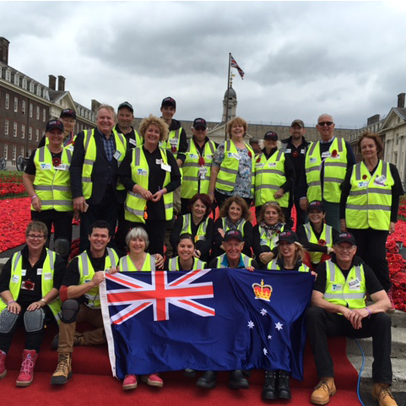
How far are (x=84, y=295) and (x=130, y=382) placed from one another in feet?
3.55

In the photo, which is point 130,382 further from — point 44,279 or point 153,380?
point 44,279

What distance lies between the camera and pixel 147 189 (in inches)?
197

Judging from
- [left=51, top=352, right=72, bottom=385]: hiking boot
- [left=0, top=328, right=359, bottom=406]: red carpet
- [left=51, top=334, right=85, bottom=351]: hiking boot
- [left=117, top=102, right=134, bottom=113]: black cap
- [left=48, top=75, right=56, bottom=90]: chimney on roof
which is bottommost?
[left=0, top=328, right=359, bottom=406]: red carpet

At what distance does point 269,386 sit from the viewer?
372 cm

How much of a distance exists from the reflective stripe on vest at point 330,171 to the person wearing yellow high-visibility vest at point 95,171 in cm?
272

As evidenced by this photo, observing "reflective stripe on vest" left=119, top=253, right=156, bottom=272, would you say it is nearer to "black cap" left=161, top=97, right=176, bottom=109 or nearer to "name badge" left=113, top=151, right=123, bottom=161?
"name badge" left=113, top=151, right=123, bottom=161

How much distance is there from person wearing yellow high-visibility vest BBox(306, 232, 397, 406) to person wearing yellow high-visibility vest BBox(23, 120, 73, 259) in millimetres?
3034

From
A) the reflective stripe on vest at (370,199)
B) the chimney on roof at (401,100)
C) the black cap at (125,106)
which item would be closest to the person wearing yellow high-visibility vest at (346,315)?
the reflective stripe on vest at (370,199)

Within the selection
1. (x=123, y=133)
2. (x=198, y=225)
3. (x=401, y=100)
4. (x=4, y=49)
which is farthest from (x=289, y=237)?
(x=401, y=100)

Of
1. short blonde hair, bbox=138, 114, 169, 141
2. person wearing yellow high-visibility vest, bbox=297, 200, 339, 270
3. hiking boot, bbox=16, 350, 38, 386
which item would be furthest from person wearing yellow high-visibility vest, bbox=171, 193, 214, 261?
hiking boot, bbox=16, 350, 38, 386

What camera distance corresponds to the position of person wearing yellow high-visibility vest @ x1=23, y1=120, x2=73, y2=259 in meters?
4.87

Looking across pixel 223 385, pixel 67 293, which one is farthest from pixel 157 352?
pixel 67 293

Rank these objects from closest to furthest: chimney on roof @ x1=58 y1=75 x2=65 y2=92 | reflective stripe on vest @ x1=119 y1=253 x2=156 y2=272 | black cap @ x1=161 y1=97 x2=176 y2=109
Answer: reflective stripe on vest @ x1=119 y1=253 x2=156 y2=272 → black cap @ x1=161 y1=97 x2=176 y2=109 → chimney on roof @ x1=58 y1=75 x2=65 y2=92

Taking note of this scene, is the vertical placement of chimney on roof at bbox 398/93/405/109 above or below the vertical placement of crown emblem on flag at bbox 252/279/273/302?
above
